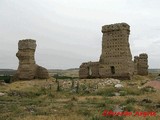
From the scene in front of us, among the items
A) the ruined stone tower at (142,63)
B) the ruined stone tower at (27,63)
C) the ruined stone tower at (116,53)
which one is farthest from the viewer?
the ruined stone tower at (142,63)

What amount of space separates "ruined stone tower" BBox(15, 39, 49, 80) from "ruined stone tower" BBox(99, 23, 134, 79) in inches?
299

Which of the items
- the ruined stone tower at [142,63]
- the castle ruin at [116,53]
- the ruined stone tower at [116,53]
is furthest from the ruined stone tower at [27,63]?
the ruined stone tower at [142,63]

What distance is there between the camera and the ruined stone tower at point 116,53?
3406 centimetres

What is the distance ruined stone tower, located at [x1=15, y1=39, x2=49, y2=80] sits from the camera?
119 ft

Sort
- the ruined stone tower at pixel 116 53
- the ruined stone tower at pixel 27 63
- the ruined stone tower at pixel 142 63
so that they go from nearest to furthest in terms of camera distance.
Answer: the ruined stone tower at pixel 116 53 → the ruined stone tower at pixel 27 63 → the ruined stone tower at pixel 142 63

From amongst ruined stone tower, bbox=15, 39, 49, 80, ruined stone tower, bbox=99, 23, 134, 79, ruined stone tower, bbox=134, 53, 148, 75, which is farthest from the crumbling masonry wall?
ruined stone tower, bbox=134, 53, 148, 75

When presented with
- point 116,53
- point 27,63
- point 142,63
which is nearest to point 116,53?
point 116,53

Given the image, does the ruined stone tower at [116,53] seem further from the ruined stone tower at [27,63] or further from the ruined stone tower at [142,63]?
the ruined stone tower at [142,63]

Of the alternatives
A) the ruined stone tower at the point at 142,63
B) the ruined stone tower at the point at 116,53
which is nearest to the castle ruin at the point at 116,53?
the ruined stone tower at the point at 116,53

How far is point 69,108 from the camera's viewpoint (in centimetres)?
1504

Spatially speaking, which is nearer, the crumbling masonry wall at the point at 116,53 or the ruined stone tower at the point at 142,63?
the crumbling masonry wall at the point at 116,53

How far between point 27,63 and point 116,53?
10.6m

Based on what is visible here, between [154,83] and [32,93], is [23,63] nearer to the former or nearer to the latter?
[32,93]

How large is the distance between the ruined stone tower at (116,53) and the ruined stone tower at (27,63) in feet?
24.9
